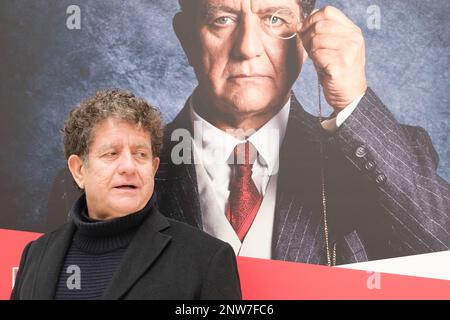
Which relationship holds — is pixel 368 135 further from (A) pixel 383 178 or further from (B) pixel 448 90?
(B) pixel 448 90

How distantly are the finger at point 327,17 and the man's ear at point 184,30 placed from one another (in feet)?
1.73

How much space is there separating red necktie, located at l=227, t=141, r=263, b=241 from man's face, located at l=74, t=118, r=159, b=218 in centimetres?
64

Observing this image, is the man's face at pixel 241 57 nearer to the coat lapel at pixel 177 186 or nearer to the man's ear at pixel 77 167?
the coat lapel at pixel 177 186

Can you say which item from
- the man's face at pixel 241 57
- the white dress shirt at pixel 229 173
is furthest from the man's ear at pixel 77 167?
the man's face at pixel 241 57

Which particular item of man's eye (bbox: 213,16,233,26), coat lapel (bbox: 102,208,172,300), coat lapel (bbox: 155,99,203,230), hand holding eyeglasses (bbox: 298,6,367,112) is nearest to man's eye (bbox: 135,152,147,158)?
coat lapel (bbox: 102,208,172,300)

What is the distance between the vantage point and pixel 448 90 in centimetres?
259

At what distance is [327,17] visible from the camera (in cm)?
255

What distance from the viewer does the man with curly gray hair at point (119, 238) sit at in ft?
5.76

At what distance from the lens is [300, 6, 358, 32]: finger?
255cm

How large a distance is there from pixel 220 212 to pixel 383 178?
0.77 m

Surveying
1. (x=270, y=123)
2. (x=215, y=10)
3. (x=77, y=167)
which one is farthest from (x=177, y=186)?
(x=215, y=10)

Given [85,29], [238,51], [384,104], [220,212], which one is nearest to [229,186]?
[220,212]

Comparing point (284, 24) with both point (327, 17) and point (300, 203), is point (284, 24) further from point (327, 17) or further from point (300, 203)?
point (300, 203)

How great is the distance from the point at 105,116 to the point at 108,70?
0.70 m
